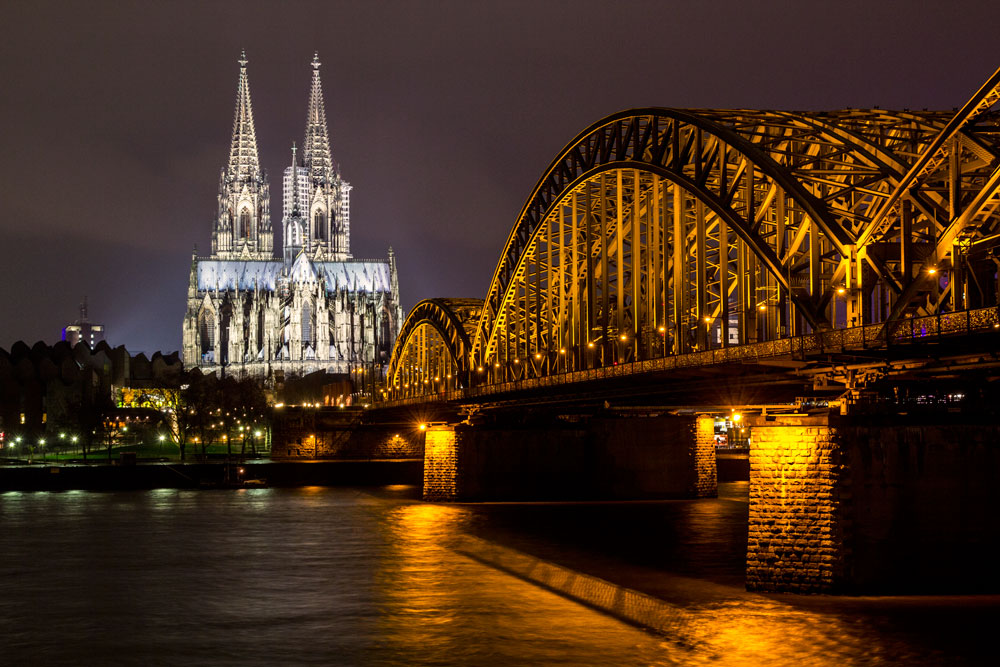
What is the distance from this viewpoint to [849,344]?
125 feet

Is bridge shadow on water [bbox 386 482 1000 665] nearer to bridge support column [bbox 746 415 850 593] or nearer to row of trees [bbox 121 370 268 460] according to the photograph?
bridge support column [bbox 746 415 850 593]

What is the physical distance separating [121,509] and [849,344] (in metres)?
57.7

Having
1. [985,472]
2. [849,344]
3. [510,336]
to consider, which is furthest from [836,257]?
[510,336]

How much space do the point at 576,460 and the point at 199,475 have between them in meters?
46.9

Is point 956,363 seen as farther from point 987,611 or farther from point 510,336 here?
point 510,336

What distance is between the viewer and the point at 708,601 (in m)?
38.6

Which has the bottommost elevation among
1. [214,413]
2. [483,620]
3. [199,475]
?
[483,620]

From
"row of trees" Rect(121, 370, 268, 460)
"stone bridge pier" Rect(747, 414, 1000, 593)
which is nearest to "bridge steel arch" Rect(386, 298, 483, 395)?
"row of trees" Rect(121, 370, 268, 460)

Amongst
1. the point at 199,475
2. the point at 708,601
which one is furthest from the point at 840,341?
the point at 199,475

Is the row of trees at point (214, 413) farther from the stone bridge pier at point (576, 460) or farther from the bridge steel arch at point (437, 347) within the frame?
the stone bridge pier at point (576, 460)

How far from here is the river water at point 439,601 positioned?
3152 cm

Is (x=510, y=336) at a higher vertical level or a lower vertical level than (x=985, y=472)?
higher

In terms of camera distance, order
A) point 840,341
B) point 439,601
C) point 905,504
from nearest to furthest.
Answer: point 905,504 < point 840,341 < point 439,601

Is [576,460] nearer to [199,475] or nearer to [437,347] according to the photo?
[199,475]
